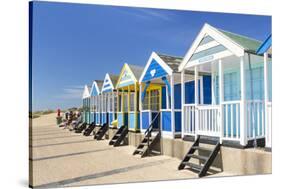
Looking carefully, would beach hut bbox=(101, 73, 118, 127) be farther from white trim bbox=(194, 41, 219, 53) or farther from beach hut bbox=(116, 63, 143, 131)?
white trim bbox=(194, 41, 219, 53)

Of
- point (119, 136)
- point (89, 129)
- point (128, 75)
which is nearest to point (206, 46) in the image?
point (128, 75)

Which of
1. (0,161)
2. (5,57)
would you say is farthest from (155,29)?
(0,161)

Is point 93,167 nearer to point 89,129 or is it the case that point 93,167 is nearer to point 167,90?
point 167,90

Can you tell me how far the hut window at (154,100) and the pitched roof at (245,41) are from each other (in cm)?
421

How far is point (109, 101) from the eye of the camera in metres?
12.7

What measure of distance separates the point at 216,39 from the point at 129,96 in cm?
501

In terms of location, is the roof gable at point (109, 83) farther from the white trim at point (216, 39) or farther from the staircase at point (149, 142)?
the white trim at point (216, 39)

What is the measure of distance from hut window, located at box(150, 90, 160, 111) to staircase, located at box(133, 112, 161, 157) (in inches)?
62.2

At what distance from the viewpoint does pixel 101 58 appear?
24.5ft

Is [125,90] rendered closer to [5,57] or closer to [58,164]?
[58,164]

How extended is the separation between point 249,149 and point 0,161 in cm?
517

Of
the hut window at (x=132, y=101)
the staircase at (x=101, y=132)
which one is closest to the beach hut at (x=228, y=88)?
the hut window at (x=132, y=101)

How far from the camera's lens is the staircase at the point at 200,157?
595 cm
